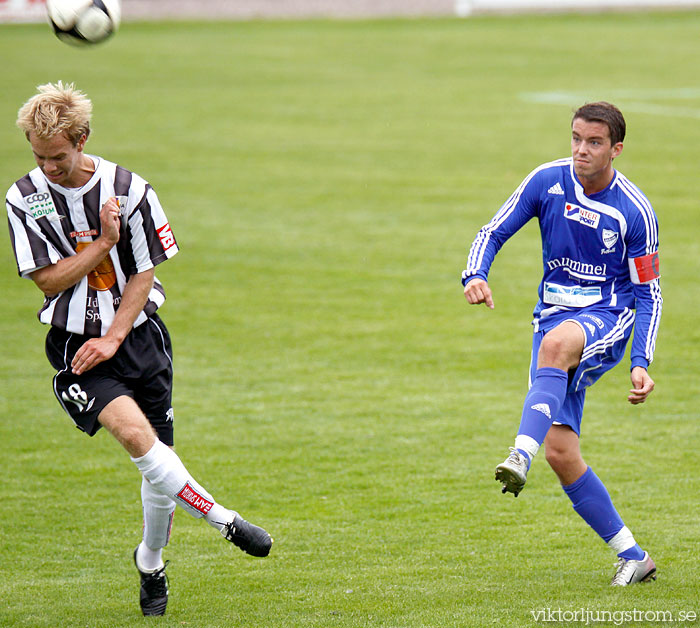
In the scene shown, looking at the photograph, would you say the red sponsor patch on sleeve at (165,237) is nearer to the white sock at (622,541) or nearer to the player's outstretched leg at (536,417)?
the player's outstretched leg at (536,417)

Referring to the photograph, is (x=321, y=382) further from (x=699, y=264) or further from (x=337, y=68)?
(x=337, y=68)

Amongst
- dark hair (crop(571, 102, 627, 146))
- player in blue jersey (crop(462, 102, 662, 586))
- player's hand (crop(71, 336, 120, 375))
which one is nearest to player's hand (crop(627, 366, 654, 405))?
player in blue jersey (crop(462, 102, 662, 586))

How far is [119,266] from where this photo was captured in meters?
4.88

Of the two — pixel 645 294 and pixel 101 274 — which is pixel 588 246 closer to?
pixel 645 294

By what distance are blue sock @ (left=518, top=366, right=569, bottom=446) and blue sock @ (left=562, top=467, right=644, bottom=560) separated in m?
0.54

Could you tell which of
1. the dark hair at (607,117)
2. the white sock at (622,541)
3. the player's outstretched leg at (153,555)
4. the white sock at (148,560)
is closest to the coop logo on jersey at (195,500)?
the player's outstretched leg at (153,555)

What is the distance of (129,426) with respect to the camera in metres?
4.62

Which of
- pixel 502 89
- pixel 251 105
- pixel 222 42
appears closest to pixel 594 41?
pixel 502 89

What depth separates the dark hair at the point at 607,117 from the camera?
16.1 ft

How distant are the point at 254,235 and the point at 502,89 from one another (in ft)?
42.7

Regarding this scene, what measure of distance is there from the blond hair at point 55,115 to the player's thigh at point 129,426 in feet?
3.75

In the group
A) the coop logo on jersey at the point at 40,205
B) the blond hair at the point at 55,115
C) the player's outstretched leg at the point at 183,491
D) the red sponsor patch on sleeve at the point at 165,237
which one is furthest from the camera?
the red sponsor patch on sleeve at the point at 165,237

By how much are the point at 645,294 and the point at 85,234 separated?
102 inches

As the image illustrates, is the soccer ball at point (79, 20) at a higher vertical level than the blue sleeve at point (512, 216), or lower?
higher
